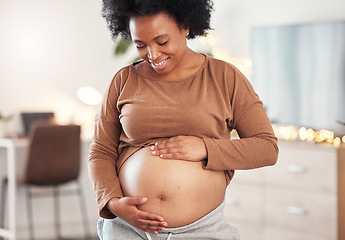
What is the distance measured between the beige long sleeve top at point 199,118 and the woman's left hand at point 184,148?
2cm

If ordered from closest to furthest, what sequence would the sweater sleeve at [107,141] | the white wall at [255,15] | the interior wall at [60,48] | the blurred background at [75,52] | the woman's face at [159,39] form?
the woman's face at [159,39]
the sweater sleeve at [107,141]
the white wall at [255,15]
the blurred background at [75,52]
the interior wall at [60,48]

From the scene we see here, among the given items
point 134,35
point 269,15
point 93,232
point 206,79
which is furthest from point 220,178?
→ point 93,232

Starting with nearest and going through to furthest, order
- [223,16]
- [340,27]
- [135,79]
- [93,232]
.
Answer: [135,79] < [340,27] < [223,16] < [93,232]

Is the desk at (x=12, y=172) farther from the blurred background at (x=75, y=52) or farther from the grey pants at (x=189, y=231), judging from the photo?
the grey pants at (x=189, y=231)

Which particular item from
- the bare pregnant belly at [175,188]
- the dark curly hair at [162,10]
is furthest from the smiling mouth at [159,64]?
the bare pregnant belly at [175,188]

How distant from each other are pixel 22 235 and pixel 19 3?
1692 millimetres

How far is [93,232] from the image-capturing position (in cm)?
393

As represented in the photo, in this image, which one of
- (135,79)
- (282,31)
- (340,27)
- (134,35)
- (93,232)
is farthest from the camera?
(93,232)

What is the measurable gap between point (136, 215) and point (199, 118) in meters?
0.28

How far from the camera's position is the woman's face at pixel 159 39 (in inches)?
50.2

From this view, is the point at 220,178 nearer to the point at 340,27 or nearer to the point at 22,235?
the point at 340,27

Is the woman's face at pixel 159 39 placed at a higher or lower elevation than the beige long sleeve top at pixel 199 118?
higher

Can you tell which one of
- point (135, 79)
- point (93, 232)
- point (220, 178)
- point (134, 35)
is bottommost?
point (93, 232)

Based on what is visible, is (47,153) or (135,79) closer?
(135,79)
